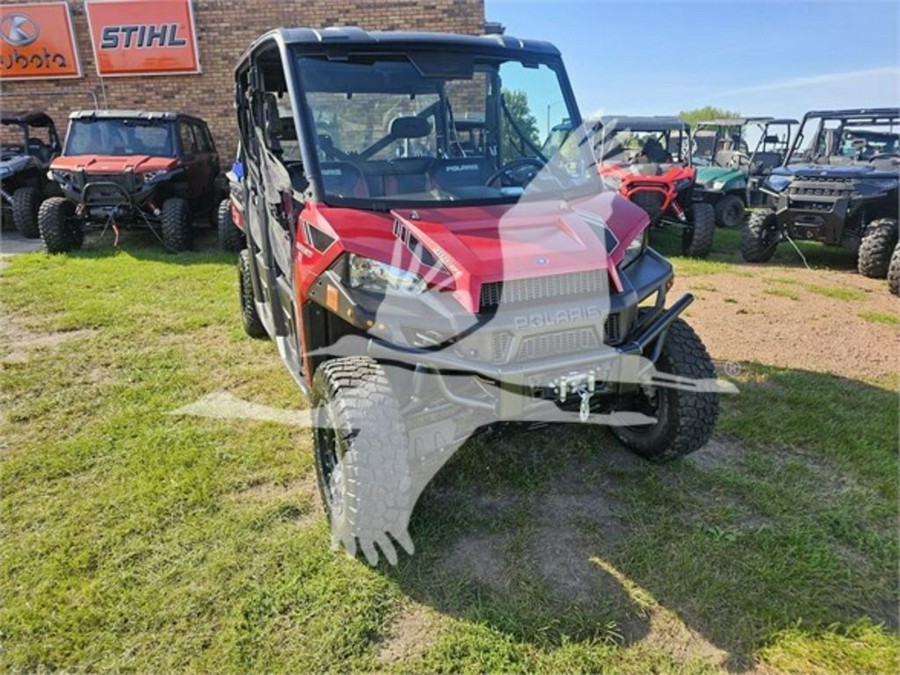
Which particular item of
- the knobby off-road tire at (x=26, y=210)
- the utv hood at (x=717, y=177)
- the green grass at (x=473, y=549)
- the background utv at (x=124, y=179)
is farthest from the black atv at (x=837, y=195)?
the knobby off-road tire at (x=26, y=210)

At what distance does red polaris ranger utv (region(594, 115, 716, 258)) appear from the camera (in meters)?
7.98

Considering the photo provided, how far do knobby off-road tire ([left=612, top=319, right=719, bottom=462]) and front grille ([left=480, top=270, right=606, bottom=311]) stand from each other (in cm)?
68

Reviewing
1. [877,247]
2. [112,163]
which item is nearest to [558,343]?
[877,247]

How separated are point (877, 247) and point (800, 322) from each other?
92.5 inches

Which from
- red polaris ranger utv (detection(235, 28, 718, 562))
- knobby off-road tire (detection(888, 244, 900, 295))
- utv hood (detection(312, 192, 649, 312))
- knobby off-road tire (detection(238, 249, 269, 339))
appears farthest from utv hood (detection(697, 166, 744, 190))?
utv hood (detection(312, 192, 649, 312))

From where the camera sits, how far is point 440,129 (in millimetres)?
3027

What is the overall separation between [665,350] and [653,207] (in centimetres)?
610

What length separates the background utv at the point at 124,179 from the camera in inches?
289

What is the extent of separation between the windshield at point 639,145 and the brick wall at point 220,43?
341 cm

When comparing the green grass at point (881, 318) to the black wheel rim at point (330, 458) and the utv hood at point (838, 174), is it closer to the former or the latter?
the utv hood at point (838, 174)

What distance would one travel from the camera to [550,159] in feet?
9.86

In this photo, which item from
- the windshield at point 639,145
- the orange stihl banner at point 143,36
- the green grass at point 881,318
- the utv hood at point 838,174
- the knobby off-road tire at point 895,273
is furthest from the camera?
the orange stihl banner at point 143,36

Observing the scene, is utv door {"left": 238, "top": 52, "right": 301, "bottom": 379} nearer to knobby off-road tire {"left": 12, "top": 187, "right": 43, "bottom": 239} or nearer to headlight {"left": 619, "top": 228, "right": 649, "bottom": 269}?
headlight {"left": 619, "top": 228, "right": 649, "bottom": 269}

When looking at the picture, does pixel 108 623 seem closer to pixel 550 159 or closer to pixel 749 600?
pixel 749 600
